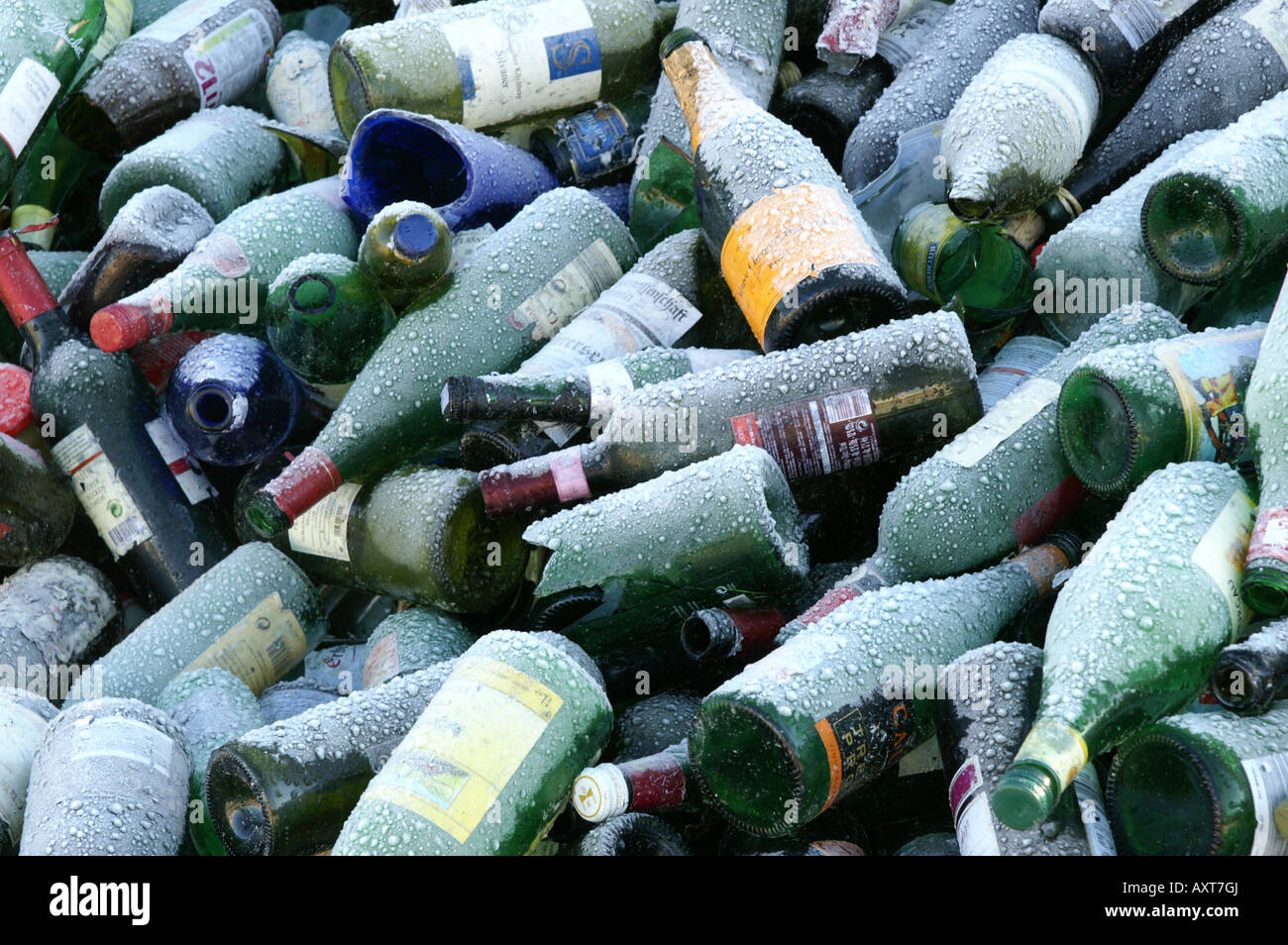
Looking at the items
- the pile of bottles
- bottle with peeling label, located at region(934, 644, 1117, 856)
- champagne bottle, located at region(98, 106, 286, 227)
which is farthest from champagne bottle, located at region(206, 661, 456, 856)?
champagne bottle, located at region(98, 106, 286, 227)

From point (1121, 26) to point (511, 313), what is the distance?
38.8 inches

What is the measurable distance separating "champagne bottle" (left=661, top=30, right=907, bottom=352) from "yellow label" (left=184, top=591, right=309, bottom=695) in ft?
2.54

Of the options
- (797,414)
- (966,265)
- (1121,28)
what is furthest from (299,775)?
(1121,28)

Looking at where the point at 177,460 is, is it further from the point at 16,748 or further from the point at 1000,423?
the point at 1000,423

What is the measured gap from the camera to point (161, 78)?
2.18m

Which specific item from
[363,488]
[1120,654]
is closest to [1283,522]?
[1120,654]

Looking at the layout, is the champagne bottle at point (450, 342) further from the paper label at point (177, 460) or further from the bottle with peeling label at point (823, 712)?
Result: the bottle with peeling label at point (823, 712)

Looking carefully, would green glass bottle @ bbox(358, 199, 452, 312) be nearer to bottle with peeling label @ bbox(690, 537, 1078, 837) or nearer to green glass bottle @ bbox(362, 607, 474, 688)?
green glass bottle @ bbox(362, 607, 474, 688)

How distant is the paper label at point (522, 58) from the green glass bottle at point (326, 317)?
410 mm

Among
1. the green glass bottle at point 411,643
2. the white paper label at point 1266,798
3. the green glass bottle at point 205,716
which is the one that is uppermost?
the white paper label at point 1266,798

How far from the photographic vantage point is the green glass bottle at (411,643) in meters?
1.58

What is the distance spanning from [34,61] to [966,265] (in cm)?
152

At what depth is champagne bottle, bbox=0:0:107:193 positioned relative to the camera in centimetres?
201

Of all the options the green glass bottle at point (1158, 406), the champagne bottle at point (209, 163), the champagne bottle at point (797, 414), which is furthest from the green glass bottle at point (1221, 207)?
the champagne bottle at point (209, 163)
